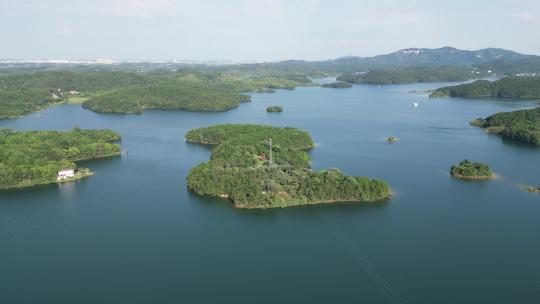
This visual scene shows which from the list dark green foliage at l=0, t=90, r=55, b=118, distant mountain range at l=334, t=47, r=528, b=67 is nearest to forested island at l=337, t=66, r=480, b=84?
distant mountain range at l=334, t=47, r=528, b=67

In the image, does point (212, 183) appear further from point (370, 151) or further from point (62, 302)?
point (370, 151)

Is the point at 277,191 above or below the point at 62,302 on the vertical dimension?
above

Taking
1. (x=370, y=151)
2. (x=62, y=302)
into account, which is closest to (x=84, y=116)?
(x=370, y=151)

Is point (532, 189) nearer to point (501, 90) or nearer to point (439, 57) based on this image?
point (501, 90)

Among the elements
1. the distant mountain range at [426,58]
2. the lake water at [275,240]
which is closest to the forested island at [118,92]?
the lake water at [275,240]

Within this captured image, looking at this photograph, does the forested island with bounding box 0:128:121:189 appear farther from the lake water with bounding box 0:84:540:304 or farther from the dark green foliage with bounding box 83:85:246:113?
the dark green foliage with bounding box 83:85:246:113
